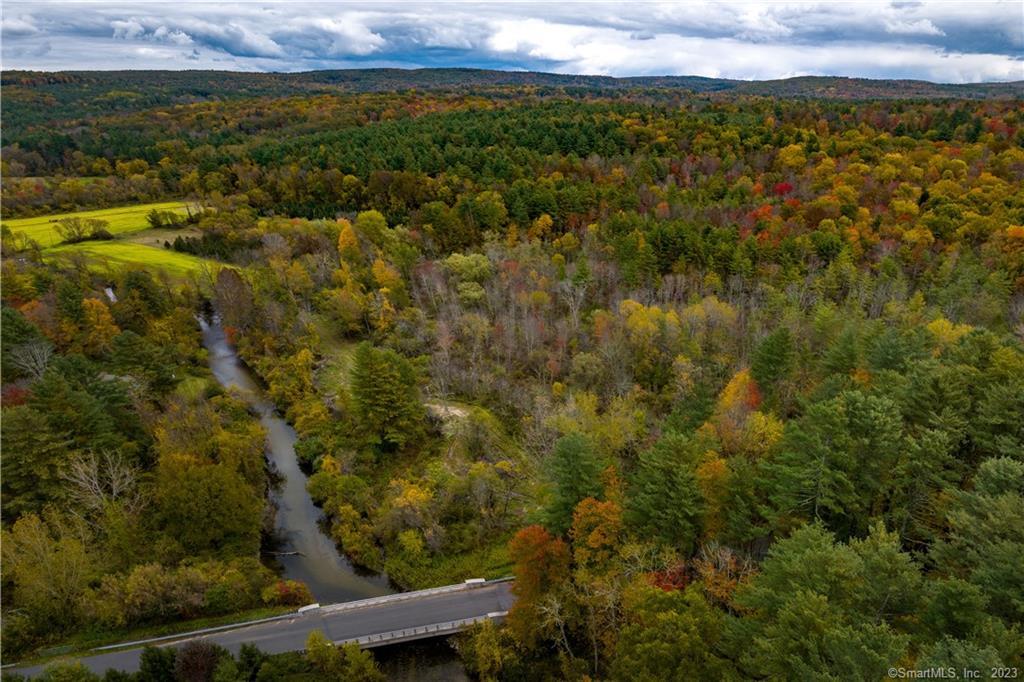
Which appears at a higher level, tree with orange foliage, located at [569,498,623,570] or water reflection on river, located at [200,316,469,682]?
tree with orange foliage, located at [569,498,623,570]

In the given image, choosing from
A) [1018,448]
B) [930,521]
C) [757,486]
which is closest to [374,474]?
[757,486]

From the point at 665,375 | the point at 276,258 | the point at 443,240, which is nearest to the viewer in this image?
the point at 665,375

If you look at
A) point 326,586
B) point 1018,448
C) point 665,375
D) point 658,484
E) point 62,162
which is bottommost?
point 326,586

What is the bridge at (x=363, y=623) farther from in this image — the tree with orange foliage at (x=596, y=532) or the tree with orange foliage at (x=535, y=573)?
the tree with orange foliage at (x=596, y=532)

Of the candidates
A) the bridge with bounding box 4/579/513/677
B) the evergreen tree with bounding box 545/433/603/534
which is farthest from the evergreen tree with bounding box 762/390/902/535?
the bridge with bounding box 4/579/513/677

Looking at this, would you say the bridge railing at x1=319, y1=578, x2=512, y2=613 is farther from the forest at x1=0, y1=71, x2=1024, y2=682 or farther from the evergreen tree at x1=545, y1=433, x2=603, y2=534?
the evergreen tree at x1=545, y1=433, x2=603, y2=534

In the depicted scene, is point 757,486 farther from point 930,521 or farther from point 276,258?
point 276,258

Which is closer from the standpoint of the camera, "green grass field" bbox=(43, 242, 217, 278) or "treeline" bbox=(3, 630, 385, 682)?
"treeline" bbox=(3, 630, 385, 682)
